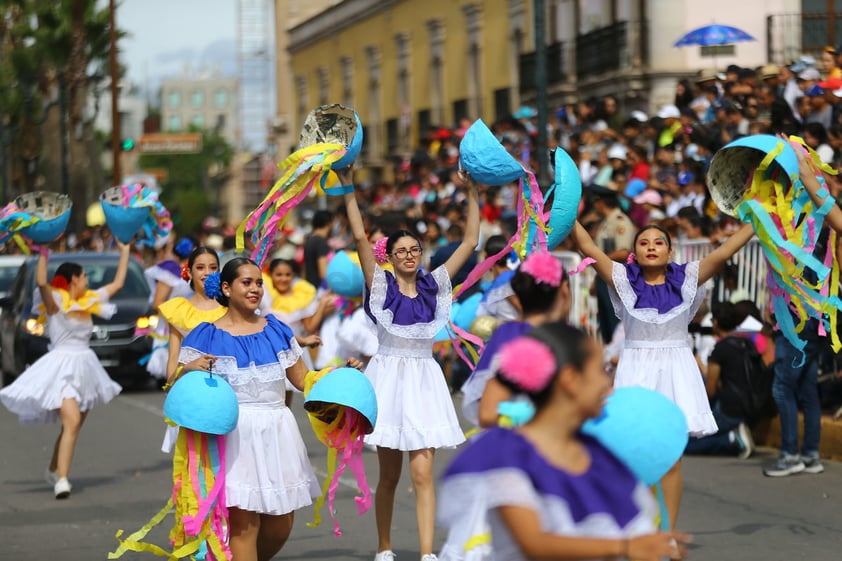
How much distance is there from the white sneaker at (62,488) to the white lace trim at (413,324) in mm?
3480

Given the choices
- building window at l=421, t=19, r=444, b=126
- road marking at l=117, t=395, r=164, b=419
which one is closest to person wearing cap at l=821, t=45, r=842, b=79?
road marking at l=117, t=395, r=164, b=419

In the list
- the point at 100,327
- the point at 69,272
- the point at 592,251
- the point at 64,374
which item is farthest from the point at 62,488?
the point at 100,327

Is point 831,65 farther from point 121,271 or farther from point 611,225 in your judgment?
point 121,271

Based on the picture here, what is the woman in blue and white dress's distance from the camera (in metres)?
7.32

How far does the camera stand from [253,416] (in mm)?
7398

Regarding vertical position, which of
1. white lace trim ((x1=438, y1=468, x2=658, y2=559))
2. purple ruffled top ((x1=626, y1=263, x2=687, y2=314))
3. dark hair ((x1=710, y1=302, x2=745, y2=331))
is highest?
purple ruffled top ((x1=626, y1=263, x2=687, y2=314))

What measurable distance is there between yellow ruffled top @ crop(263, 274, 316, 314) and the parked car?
516 centimetres

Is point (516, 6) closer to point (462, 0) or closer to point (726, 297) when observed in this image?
point (462, 0)

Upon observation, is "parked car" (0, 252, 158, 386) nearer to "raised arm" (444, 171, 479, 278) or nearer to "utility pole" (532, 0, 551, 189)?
"utility pole" (532, 0, 551, 189)

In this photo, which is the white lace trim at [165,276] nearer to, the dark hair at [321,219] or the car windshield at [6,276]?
the dark hair at [321,219]

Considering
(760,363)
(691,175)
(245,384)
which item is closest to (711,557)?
(245,384)

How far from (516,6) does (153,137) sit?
1092 centimetres

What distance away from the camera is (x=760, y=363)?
491 inches

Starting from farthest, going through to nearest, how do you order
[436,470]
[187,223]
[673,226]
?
[187,223] → [673,226] → [436,470]
